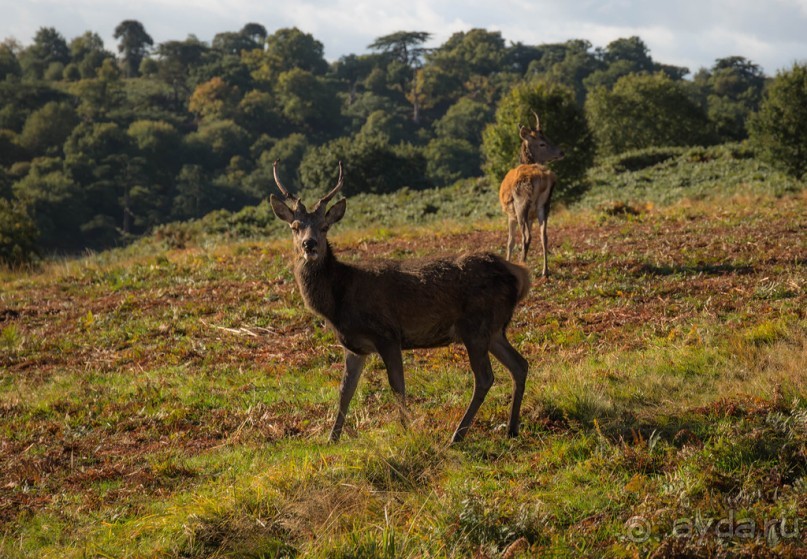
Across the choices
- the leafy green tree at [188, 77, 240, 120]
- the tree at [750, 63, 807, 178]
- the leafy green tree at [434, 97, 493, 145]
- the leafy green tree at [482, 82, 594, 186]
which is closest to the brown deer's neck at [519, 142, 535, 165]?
the leafy green tree at [482, 82, 594, 186]

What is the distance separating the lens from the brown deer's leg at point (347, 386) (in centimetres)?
923

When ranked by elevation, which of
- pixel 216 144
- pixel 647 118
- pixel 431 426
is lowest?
pixel 431 426

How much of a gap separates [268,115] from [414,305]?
417 ft

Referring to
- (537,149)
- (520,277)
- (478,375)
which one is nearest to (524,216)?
(537,149)

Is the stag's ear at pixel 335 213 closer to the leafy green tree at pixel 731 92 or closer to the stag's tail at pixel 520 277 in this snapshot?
the stag's tail at pixel 520 277

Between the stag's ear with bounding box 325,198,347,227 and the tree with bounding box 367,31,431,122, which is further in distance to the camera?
the tree with bounding box 367,31,431,122

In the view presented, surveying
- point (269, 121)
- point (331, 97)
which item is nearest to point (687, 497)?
point (269, 121)

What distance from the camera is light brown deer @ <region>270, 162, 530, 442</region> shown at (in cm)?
874

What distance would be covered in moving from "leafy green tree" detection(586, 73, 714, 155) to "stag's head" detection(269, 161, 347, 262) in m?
70.0

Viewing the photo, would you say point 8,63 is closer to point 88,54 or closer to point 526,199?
point 88,54

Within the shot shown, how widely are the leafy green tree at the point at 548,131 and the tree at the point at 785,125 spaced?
37.4 feet

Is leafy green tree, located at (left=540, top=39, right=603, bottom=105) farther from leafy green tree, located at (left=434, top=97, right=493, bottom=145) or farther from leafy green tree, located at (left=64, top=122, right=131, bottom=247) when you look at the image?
leafy green tree, located at (left=64, top=122, right=131, bottom=247)

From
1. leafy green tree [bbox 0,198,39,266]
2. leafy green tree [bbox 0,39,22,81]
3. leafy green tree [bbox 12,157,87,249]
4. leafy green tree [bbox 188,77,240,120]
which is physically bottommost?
leafy green tree [bbox 12,157,87,249]

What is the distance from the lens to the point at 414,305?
8922 mm
